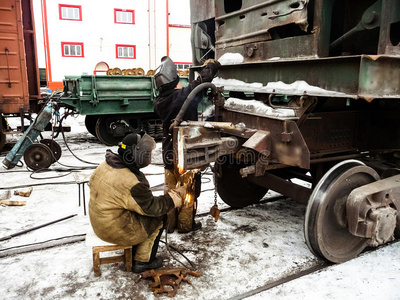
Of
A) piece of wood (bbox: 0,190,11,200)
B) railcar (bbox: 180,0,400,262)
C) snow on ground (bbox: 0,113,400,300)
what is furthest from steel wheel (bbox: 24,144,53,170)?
railcar (bbox: 180,0,400,262)

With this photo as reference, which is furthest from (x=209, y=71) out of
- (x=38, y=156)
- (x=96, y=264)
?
(x=38, y=156)

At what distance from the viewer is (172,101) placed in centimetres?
391

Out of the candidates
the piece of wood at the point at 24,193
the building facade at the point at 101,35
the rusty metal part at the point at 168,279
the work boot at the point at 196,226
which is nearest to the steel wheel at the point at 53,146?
the piece of wood at the point at 24,193

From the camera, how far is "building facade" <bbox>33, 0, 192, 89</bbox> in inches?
877

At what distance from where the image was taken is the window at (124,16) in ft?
78.2

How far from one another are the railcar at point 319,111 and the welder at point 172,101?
285 millimetres

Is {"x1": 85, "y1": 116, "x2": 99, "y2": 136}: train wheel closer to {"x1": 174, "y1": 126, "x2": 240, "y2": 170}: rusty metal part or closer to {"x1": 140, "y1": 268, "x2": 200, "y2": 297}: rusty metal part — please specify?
{"x1": 174, "y1": 126, "x2": 240, "y2": 170}: rusty metal part

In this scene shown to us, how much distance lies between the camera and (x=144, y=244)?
334 cm

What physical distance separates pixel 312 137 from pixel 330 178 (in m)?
0.70

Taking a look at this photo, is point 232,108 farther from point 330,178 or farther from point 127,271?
point 127,271

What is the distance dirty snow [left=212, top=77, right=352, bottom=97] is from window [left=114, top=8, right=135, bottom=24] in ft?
72.6

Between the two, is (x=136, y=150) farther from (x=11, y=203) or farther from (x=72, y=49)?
(x=72, y=49)

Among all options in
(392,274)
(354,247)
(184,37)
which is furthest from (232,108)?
(184,37)

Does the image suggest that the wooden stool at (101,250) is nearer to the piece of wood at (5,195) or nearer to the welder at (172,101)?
the welder at (172,101)
